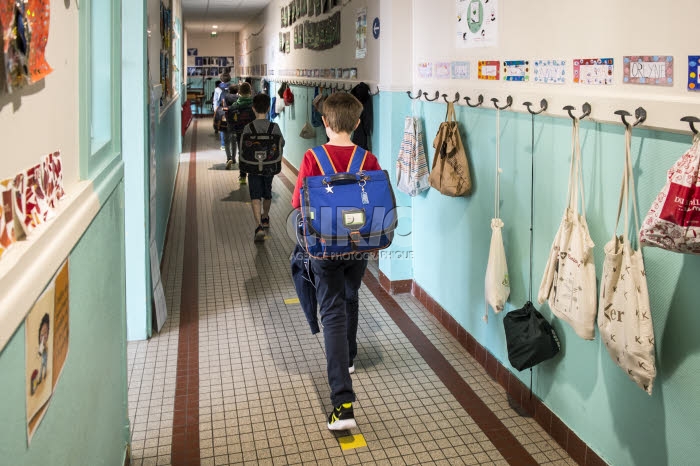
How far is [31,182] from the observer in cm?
132

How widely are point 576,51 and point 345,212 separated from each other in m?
1.15

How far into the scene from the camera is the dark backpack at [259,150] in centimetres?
641

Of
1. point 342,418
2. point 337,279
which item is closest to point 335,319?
point 337,279

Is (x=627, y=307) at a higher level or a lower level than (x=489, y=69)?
lower

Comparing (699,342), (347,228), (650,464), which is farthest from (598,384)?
(347,228)

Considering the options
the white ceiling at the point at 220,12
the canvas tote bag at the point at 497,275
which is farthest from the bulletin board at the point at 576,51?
the white ceiling at the point at 220,12

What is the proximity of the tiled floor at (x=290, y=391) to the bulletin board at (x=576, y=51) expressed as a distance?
1471mm

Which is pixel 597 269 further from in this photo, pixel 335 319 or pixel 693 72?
pixel 335 319

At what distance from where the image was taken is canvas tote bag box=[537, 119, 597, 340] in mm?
2590

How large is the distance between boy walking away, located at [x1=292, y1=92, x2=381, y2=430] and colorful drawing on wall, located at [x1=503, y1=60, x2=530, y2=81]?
2.61 feet

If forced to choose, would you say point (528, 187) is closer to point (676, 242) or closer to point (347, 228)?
point (347, 228)

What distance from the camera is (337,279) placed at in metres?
3.19

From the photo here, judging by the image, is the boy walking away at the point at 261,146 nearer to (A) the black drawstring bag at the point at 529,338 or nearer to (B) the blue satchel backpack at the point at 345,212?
(B) the blue satchel backpack at the point at 345,212

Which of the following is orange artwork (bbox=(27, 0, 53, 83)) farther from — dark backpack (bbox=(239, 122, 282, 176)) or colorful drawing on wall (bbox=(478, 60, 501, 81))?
dark backpack (bbox=(239, 122, 282, 176))
